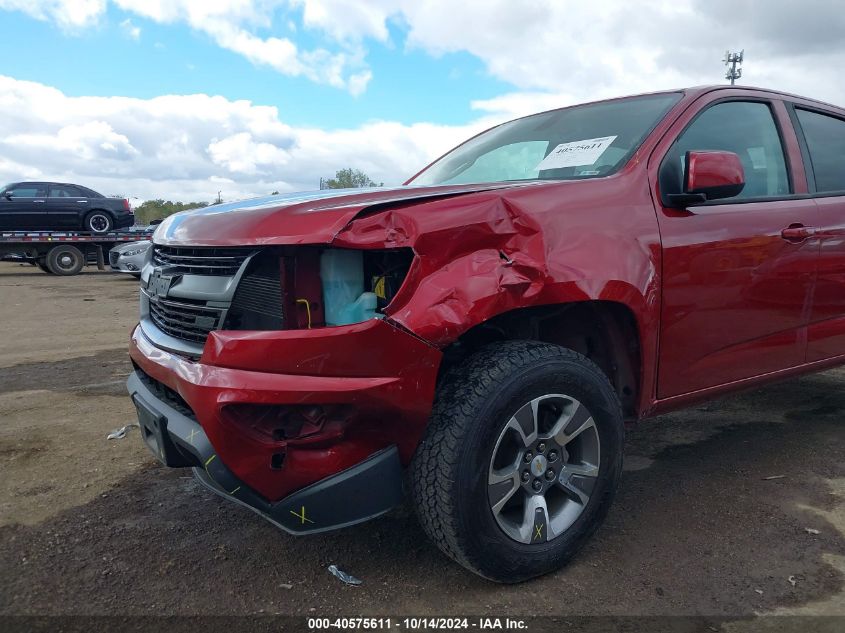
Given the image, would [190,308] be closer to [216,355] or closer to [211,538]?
[216,355]

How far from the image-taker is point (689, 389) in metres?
2.89

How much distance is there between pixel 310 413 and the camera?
2084 mm

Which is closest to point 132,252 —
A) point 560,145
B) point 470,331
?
point 560,145

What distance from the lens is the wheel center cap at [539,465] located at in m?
2.36

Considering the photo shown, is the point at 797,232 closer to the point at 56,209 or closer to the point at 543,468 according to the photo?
the point at 543,468

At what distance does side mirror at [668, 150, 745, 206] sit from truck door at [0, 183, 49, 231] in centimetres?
1832

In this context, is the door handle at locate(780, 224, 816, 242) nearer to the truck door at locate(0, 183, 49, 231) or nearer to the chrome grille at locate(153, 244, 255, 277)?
the chrome grille at locate(153, 244, 255, 277)

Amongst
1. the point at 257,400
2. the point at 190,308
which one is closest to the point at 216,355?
the point at 257,400

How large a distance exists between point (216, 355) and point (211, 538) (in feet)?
3.53

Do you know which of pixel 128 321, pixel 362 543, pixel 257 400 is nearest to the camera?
pixel 257 400

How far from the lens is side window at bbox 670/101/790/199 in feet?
9.90

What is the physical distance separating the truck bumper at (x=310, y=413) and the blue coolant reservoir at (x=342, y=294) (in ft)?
0.36

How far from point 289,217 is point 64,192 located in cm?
1827

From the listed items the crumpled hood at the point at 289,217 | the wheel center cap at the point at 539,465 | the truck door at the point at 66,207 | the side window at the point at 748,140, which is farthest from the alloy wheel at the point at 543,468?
the truck door at the point at 66,207
